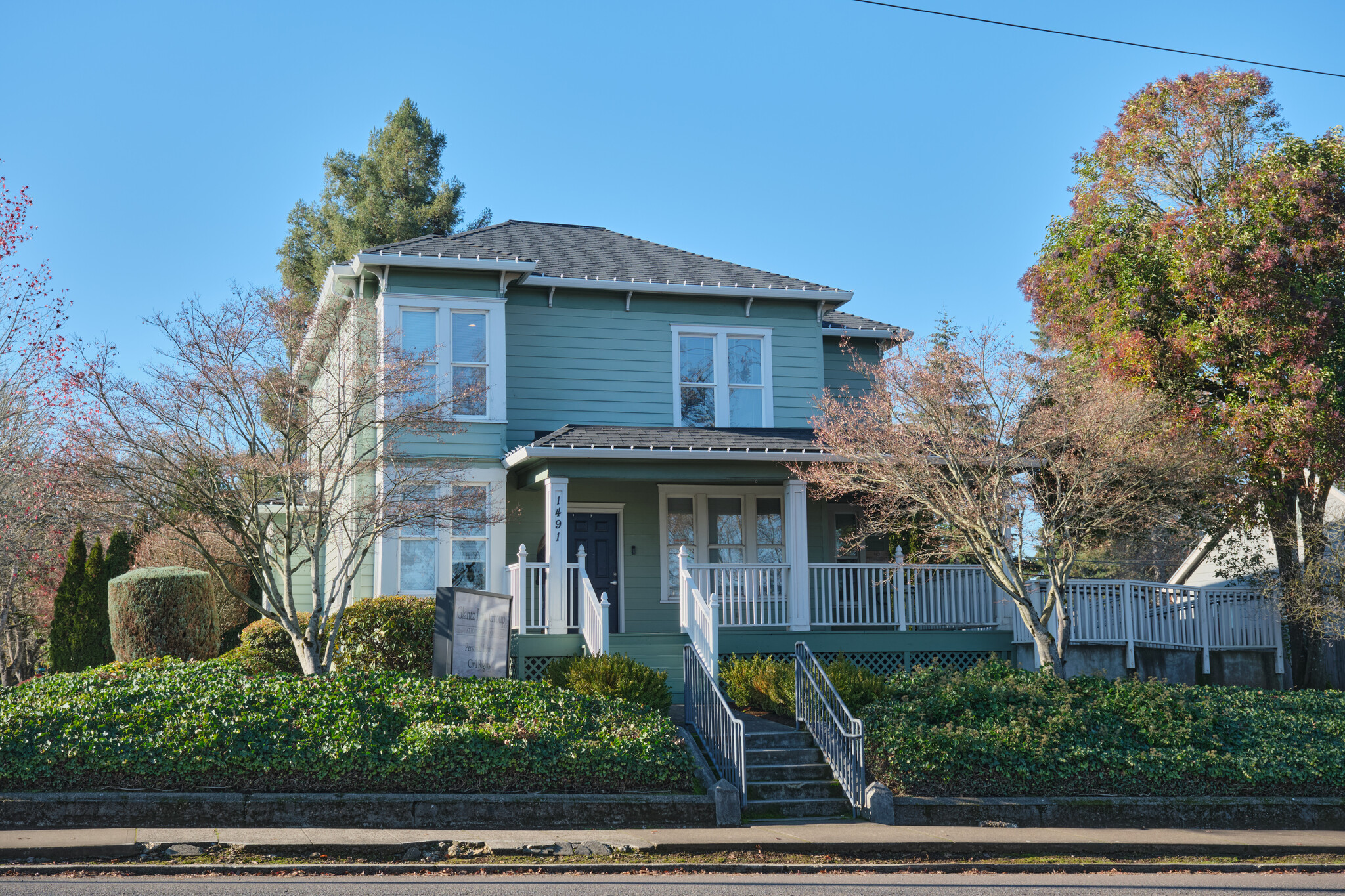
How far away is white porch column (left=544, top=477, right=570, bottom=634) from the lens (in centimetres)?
1603

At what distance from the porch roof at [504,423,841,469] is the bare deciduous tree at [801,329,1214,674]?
5.02 feet

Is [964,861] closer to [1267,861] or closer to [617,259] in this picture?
[1267,861]

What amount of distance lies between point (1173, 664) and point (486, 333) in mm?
11815

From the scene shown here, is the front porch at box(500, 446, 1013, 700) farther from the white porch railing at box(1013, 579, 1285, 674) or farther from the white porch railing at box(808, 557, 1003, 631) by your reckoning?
the white porch railing at box(1013, 579, 1285, 674)

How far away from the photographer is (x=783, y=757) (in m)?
13.1

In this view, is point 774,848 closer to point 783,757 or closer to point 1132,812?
point 783,757

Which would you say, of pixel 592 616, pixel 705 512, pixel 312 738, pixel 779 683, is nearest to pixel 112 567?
pixel 592 616

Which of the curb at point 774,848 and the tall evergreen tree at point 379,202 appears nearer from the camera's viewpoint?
the curb at point 774,848

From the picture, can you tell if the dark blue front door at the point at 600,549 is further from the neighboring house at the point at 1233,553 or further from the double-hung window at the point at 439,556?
the neighboring house at the point at 1233,553

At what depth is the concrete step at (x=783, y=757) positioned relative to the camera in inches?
510

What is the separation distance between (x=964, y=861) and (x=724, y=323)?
→ 453 inches

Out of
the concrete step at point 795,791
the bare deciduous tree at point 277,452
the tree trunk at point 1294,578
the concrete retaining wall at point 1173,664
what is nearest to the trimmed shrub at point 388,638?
the bare deciduous tree at point 277,452

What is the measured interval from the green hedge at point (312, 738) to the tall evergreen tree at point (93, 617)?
4609mm

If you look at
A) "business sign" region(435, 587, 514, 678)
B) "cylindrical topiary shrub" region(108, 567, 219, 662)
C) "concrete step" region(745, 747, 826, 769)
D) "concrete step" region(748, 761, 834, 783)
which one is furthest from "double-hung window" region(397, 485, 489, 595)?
"concrete step" region(748, 761, 834, 783)
